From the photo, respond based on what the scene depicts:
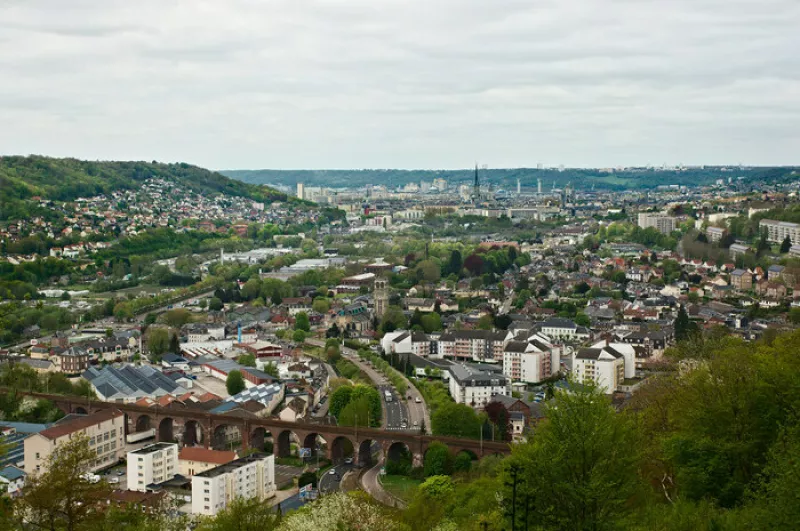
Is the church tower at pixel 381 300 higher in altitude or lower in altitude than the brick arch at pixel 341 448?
higher

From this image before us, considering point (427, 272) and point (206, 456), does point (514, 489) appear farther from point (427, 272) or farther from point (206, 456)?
point (427, 272)

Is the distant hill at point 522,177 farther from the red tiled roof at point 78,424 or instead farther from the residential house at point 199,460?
the residential house at point 199,460

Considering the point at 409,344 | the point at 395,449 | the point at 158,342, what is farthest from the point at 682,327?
the point at 158,342

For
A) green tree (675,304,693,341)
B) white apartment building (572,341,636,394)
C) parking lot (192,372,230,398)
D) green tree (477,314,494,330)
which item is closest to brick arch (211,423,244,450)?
parking lot (192,372,230,398)

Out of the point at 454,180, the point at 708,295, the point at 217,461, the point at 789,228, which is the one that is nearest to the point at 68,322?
the point at 217,461

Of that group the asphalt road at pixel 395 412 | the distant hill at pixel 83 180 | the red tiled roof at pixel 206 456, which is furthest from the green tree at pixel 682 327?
the distant hill at pixel 83 180

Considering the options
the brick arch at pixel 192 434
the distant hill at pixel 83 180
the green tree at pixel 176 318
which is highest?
the distant hill at pixel 83 180

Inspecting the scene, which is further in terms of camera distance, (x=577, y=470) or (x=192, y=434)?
(x=192, y=434)
